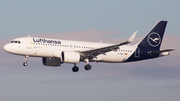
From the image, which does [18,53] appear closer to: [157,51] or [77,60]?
[77,60]

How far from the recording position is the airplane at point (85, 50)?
58281 millimetres

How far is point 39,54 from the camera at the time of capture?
5859 cm

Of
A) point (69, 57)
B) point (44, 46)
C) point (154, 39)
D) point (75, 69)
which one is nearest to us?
point (44, 46)

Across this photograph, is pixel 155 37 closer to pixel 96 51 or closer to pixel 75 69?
pixel 96 51

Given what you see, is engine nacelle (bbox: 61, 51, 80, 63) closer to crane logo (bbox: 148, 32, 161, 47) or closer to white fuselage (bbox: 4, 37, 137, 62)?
white fuselage (bbox: 4, 37, 137, 62)

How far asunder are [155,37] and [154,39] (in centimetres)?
56

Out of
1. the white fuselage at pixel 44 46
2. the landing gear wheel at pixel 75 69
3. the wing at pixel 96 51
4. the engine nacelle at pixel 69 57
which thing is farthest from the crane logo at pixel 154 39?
the engine nacelle at pixel 69 57

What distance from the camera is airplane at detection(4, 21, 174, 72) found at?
5828cm

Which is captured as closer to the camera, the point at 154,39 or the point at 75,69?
the point at 75,69

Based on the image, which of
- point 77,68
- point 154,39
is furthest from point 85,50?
point 154,39

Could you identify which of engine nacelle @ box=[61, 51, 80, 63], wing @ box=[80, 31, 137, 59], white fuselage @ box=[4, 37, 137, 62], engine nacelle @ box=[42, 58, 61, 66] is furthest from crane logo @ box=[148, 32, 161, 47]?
engine nacelle @ box=[42, 58, 61, 66]

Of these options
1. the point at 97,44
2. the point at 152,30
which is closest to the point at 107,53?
the point at 97,44

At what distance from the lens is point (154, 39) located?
67125 mm

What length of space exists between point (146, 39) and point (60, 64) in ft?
48.5
